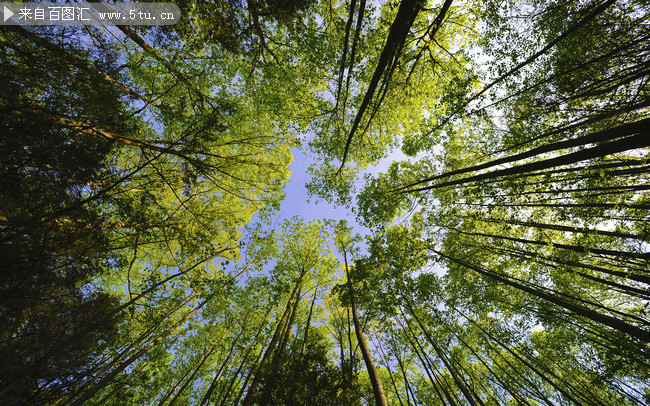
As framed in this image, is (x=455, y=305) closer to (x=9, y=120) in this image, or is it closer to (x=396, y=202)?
(x=396, y=202)

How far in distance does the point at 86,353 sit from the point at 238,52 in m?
8.46

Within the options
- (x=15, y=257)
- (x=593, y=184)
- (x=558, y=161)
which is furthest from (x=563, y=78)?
(x=15, y=257)

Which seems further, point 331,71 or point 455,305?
point 455,305

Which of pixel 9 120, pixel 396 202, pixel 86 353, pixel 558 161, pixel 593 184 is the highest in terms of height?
pixel 9 120

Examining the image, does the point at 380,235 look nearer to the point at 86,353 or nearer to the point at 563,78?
the point at 563,78

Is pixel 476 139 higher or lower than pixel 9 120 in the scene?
lower

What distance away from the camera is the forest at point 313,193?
3545 mm

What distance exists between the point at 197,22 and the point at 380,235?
8.91 metres

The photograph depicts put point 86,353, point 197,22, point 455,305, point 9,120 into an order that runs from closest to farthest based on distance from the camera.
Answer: point 9,120, point 86,353, point 197,22, point 455,305

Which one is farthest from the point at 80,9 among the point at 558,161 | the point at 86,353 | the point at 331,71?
the point at 558,161

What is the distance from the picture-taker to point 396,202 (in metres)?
9.05

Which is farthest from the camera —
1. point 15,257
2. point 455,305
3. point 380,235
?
point 455,305

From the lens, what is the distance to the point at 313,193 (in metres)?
10.7

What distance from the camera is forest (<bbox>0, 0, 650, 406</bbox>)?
3545mm
